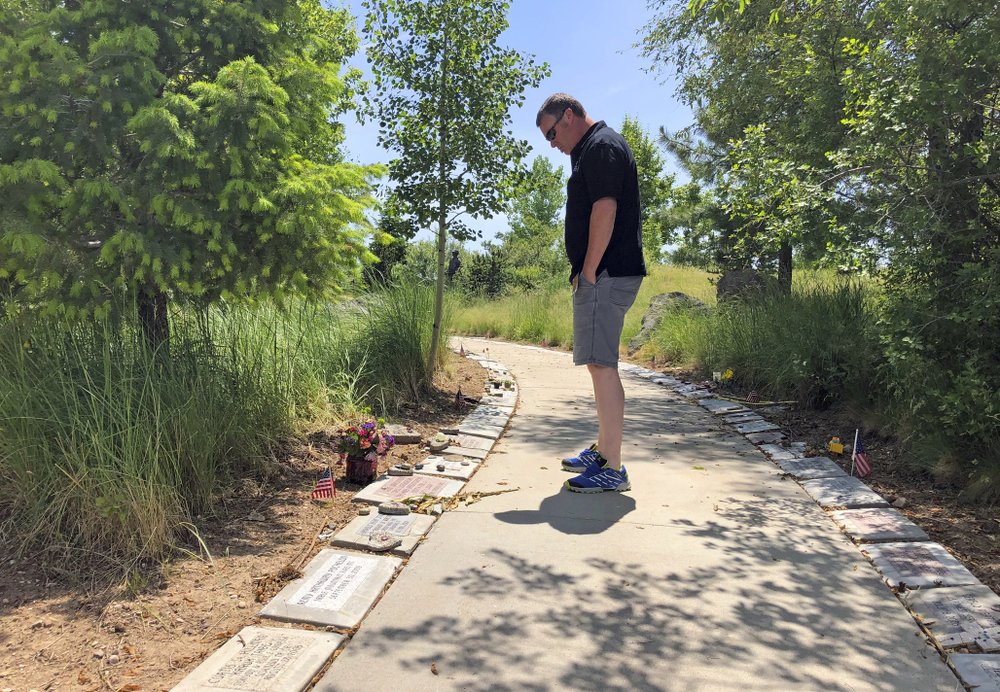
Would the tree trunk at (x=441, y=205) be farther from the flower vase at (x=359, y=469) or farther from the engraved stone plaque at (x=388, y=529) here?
the engraved stone plaque at (x=388, y=529)

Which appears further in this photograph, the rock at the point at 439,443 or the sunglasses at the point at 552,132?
the rock at the point at 439,443

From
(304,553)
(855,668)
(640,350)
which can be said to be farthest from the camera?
(640,350)

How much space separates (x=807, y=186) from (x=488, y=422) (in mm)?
3262

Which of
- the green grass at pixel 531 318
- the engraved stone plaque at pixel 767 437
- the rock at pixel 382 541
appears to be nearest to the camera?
the rock at pixel 382 541

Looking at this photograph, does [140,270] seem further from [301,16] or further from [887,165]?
[887,165]

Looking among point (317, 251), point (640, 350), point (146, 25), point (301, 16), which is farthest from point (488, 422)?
point (640, 350)

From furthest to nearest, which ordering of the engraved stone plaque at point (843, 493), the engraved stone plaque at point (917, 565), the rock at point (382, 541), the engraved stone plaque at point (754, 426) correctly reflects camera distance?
1. the engraved stone plaque at point (754, 426)
2. the engraved stone plaque at point (843, 493)
3. the rock at point (382, 541)
4. the engraved stone plaque at point (917, 565)

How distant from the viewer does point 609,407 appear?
13.0 ft

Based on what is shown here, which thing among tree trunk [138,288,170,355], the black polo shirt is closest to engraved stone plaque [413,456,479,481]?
the black polo shirt

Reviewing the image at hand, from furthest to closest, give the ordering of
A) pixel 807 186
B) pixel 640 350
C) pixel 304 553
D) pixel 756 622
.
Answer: pixel 640 350 → pixel 807 186 → pixel 304 553 → pixel 756 622

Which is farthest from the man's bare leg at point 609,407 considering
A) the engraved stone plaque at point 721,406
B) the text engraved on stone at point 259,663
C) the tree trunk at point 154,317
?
the engraved stone plaque at point 721,406

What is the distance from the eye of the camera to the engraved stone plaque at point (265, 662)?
207cm

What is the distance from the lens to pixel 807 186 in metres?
5.27

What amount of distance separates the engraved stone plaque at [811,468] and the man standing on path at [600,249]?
132 centimetres
